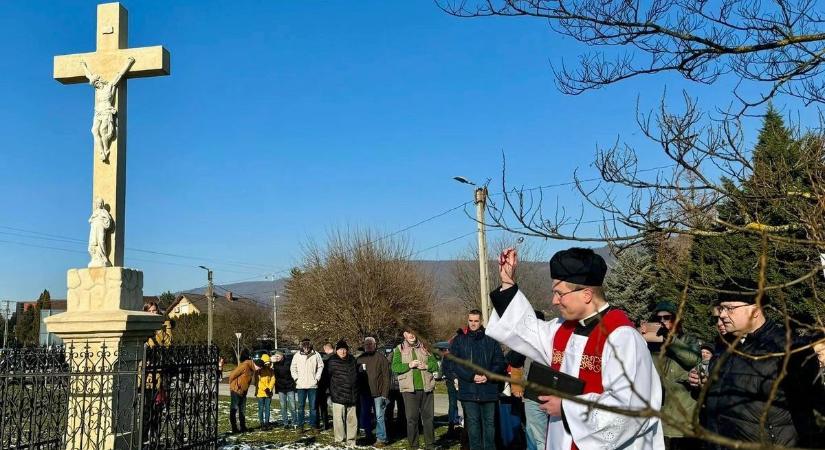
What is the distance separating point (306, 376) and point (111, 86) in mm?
6484

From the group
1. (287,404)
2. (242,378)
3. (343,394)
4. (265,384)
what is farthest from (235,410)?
(343,394)

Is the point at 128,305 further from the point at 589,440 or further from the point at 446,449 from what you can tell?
the point at 589,440

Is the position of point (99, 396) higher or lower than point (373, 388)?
higher

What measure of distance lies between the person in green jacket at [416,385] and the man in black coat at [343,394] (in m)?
0.93

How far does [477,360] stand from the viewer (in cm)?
896

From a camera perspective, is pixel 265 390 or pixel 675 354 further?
pixel 265 390

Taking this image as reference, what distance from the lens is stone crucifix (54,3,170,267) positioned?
8281mm

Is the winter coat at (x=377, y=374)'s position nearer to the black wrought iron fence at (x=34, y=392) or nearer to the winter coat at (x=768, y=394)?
the black wrought iron fence at (x=34, y=392)

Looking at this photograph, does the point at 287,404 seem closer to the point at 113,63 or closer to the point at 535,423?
the point at 535,423

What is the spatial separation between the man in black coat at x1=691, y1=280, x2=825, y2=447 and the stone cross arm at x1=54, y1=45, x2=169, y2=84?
268 inches

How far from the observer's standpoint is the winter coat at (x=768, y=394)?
4.12 metres

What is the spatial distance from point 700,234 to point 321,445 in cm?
781

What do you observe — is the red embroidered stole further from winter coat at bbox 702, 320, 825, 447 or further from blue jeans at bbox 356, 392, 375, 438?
blue jeans at bbox 356, 392, 375, 438

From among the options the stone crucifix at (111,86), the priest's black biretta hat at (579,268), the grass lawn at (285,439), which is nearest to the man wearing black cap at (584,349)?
the priest's black biretta hat at (579,268)
